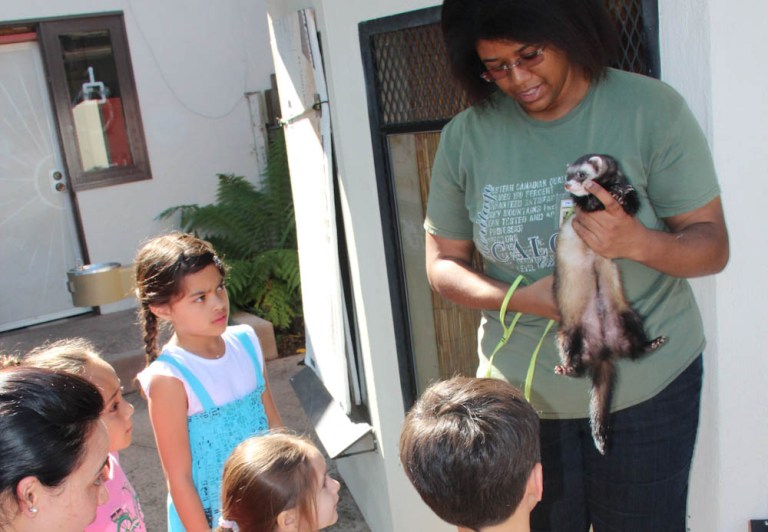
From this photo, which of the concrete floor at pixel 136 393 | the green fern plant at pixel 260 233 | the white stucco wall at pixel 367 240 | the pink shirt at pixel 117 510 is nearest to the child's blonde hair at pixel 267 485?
the pink shirt at pixel 117 510

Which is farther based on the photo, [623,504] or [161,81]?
[161,81]

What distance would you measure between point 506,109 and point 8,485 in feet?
4.14

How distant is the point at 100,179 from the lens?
22.5 feet

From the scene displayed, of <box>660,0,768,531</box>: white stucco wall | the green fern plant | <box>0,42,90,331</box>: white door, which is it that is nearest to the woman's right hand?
<box>660,0,768,531</box>: white stucco wall

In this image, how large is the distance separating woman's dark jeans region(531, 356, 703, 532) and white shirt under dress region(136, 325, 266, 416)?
37.8 inches

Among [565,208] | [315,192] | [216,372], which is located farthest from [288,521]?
[315,192]

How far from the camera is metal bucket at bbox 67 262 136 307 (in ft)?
20.3

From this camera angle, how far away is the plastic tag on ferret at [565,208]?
5.50ft

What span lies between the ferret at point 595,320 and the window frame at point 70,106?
5876mm

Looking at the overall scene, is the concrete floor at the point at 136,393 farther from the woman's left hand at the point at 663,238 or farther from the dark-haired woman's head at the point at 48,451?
the woman's left hand at the point at 663,238

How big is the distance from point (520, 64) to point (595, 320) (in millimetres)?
562

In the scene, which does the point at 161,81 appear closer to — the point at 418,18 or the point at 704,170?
the point at 418,18

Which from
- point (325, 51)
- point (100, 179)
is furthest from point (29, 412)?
point (100, 179)

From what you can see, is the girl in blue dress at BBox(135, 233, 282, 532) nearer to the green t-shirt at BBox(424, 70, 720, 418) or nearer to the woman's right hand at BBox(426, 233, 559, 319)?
the woman's right hand at BBox(426, 233, 559, 319)
